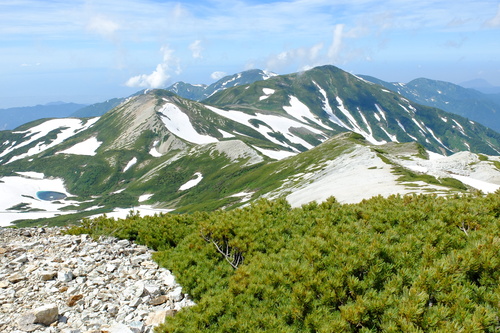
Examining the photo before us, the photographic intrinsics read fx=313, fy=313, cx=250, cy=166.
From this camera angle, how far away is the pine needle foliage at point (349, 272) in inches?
302

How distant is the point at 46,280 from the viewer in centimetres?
1351

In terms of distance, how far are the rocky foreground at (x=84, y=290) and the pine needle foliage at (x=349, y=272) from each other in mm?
1127

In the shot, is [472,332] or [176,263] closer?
[472,332]

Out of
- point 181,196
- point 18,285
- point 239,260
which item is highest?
point 18,285

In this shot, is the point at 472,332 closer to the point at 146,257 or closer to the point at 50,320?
the point at 50,320

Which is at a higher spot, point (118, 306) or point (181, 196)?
point (118, 306)

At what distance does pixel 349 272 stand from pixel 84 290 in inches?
414

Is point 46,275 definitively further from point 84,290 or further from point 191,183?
point 191,183

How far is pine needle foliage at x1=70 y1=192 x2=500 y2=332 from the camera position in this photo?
302 inches

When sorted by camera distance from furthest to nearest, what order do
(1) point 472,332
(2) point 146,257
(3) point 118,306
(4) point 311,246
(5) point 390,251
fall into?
(2) point 146,257 < (3) point 118,306 < (4) point 311,246 < (5) point 390,251 < (1) point 472,332

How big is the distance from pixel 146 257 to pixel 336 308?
10.9m

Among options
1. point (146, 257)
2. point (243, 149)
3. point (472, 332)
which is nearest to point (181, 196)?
point (243, 149)

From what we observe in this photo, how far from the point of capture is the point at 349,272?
30.2 ft

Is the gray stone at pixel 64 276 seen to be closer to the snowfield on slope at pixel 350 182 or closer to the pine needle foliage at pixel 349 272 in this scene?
the pine needle foliage at pixel 349 272
